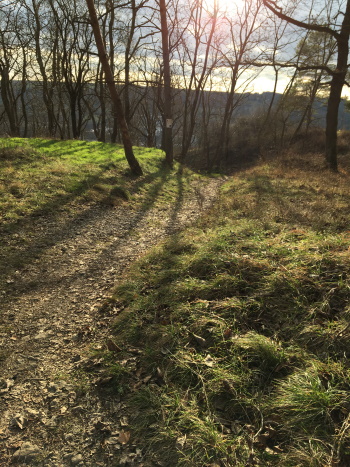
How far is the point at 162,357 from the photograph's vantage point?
3.02 metres

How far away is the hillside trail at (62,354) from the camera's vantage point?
2240mm

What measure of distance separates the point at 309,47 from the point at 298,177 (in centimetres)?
2002

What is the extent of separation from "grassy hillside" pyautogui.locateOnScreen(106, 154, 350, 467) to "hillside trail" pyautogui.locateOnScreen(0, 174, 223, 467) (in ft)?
0.74

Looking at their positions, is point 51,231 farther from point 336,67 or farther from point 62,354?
point 336,67

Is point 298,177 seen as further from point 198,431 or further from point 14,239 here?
point 198,431

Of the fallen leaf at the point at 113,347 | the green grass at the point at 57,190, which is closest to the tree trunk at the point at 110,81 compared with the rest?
the green grass at the point at 57,190

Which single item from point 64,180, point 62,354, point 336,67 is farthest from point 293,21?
point 62,354

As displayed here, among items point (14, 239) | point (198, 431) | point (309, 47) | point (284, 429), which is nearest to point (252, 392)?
point (284, 429)

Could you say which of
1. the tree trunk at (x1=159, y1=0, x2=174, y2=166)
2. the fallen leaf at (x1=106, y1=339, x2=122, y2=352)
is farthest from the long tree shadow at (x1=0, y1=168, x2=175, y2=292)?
the tree trunk at (x1=159, y1=0, x2=174, y2=166)

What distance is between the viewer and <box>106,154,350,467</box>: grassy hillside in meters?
2.13

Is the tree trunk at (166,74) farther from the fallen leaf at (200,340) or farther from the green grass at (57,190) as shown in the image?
the fallen leaf at (200,340)

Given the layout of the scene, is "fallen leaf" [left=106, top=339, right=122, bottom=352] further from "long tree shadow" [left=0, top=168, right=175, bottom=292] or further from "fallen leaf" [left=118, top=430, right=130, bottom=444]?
"long tree shadow" [left=0, top=168, right=175, bottom=292]

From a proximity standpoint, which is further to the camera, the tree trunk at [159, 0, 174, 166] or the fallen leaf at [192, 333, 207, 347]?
the tree trunk at [159, 0, 174, 166]

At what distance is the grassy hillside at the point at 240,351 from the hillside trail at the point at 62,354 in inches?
8.9
